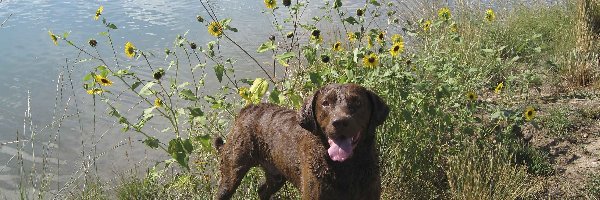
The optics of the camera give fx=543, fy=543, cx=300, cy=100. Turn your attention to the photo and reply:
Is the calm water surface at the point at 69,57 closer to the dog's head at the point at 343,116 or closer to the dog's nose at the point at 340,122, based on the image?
the dog's head at the point at 343,116

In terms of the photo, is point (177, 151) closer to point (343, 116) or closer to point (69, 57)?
point (343, 116)

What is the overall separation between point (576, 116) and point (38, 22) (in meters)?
8.36

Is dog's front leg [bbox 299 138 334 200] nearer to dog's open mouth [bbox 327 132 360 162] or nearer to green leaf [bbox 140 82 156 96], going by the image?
dog's open mouth [bbox 327 132 360 162]

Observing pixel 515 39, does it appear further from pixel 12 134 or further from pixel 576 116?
pixel 12 134

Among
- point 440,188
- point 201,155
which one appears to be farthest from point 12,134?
point 440,188

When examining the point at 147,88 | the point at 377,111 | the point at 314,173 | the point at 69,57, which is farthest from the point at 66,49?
the point at 377,111

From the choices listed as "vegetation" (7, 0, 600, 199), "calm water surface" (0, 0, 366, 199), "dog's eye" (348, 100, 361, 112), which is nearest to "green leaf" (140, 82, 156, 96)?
"vegetation" (7, 0, 600, 199)

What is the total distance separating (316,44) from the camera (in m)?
3.71

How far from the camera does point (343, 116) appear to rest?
7.54 feet

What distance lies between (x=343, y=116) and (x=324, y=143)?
0.30m

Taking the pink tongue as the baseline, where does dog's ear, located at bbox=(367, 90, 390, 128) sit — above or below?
above

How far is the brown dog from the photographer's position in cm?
240

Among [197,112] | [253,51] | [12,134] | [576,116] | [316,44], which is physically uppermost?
[316,44]

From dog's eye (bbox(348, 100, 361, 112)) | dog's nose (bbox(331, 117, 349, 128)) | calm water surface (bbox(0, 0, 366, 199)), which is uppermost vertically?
dog's eye (bbox(348, 100, 361, 112))
